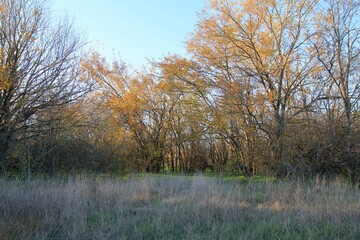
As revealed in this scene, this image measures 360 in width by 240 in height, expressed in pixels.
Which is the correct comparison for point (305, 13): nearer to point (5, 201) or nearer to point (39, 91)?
point (39, 91)

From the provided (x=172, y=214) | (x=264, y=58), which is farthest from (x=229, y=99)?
(x=172, y=214)

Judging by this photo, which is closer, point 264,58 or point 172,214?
point 172,214

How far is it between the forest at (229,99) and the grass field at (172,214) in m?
4.50

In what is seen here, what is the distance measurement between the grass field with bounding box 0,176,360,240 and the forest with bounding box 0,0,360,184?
14.7 feet

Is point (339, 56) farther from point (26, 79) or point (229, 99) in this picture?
point (26, 79)

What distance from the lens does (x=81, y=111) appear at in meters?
14.3

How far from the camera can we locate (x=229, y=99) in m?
14.9

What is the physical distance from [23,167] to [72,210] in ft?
21.4

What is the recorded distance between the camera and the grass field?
15.8 ft

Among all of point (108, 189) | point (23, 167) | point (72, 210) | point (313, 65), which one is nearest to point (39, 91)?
point (23, 167)

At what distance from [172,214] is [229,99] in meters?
9.78

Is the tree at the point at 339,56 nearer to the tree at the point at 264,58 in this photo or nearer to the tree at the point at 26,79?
the tree at the point at 264,58

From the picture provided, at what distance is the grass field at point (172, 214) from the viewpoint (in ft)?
15.8

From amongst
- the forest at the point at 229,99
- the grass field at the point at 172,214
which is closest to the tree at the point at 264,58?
the forest at the point at 229,99
